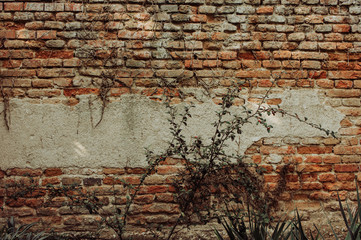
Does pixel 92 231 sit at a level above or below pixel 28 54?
below

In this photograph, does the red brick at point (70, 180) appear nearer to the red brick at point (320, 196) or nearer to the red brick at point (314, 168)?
the red brick at point (314, 168)

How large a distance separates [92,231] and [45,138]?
1.02 meters

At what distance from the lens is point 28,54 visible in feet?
8.91

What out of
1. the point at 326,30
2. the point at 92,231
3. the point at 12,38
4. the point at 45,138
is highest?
Result: the point at 326,30

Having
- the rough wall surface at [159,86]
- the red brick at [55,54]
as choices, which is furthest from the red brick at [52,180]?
the red brick at [55,54]

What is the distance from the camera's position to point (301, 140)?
2.74 metres

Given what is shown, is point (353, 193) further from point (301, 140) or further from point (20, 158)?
point (20, 158)

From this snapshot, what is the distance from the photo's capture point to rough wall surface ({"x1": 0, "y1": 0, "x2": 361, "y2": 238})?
2672 millimetres

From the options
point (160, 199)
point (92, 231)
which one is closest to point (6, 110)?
point (92, 231)

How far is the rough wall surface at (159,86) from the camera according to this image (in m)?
2.67

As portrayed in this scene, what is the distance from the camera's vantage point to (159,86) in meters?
2.74

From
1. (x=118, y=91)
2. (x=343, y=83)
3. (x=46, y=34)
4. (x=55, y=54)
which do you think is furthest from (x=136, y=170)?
(x=343, y=83)

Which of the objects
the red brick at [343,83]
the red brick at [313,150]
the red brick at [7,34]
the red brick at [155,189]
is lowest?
the red brick at [155,189]

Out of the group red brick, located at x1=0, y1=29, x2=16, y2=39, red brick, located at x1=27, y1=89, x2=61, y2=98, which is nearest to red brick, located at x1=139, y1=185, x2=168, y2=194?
red brick, located at x1=27, y1=89, x2=61, y2=98
